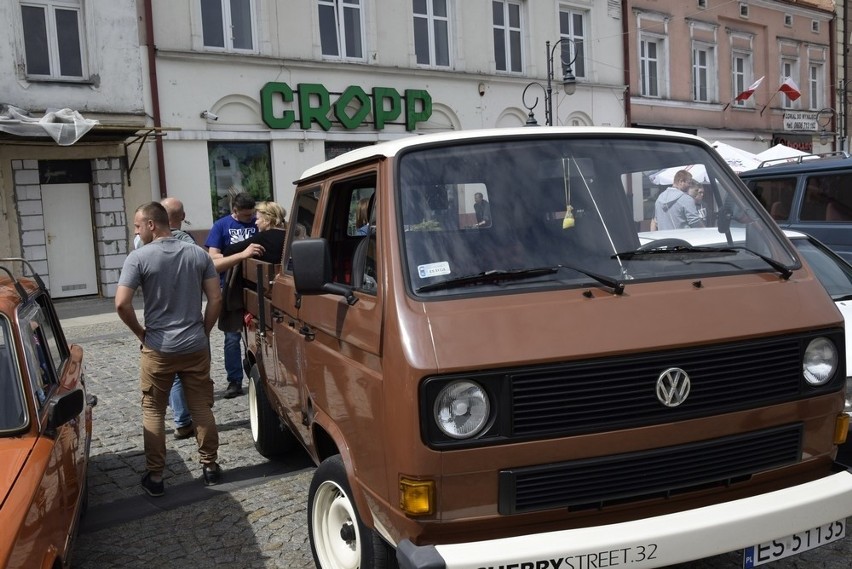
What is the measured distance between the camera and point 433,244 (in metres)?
Result: 3.16

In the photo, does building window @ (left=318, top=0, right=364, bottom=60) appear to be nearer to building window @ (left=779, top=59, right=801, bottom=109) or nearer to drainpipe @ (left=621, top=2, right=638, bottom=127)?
drainpipe @ (left=621, top=2, right=638, bottom=127)

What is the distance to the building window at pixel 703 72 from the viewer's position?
83.9 ft

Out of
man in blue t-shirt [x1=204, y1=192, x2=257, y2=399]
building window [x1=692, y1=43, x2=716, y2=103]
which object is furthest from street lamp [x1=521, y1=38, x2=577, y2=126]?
man in blue t-shirt [x1=204, y1=192, x2=257, y2=399]

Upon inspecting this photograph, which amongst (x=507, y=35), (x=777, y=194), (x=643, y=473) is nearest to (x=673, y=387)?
(x=643, y=473)

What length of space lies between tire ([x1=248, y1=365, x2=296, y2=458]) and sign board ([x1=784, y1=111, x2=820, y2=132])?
27.9 metres

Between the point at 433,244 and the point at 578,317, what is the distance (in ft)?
2.14

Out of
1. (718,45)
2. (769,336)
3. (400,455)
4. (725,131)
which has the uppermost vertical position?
(718,45)

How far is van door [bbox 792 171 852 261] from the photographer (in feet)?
27.9

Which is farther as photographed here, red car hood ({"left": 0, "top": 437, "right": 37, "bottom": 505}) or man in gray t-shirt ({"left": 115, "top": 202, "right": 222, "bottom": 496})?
man in gray t-shirt ({"left": 115, "top": 202, "right": 222, "bottom": 496})

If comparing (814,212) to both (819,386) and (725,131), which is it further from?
(725,131)

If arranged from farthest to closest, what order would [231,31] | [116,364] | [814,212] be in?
1. [231,31]
2. [116,364]
3. [814,212]

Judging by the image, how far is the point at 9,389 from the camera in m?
3.45

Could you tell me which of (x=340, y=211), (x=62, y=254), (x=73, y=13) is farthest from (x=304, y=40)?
(x=340, y=211)

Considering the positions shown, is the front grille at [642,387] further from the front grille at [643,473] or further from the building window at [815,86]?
the building window at [815,86]
